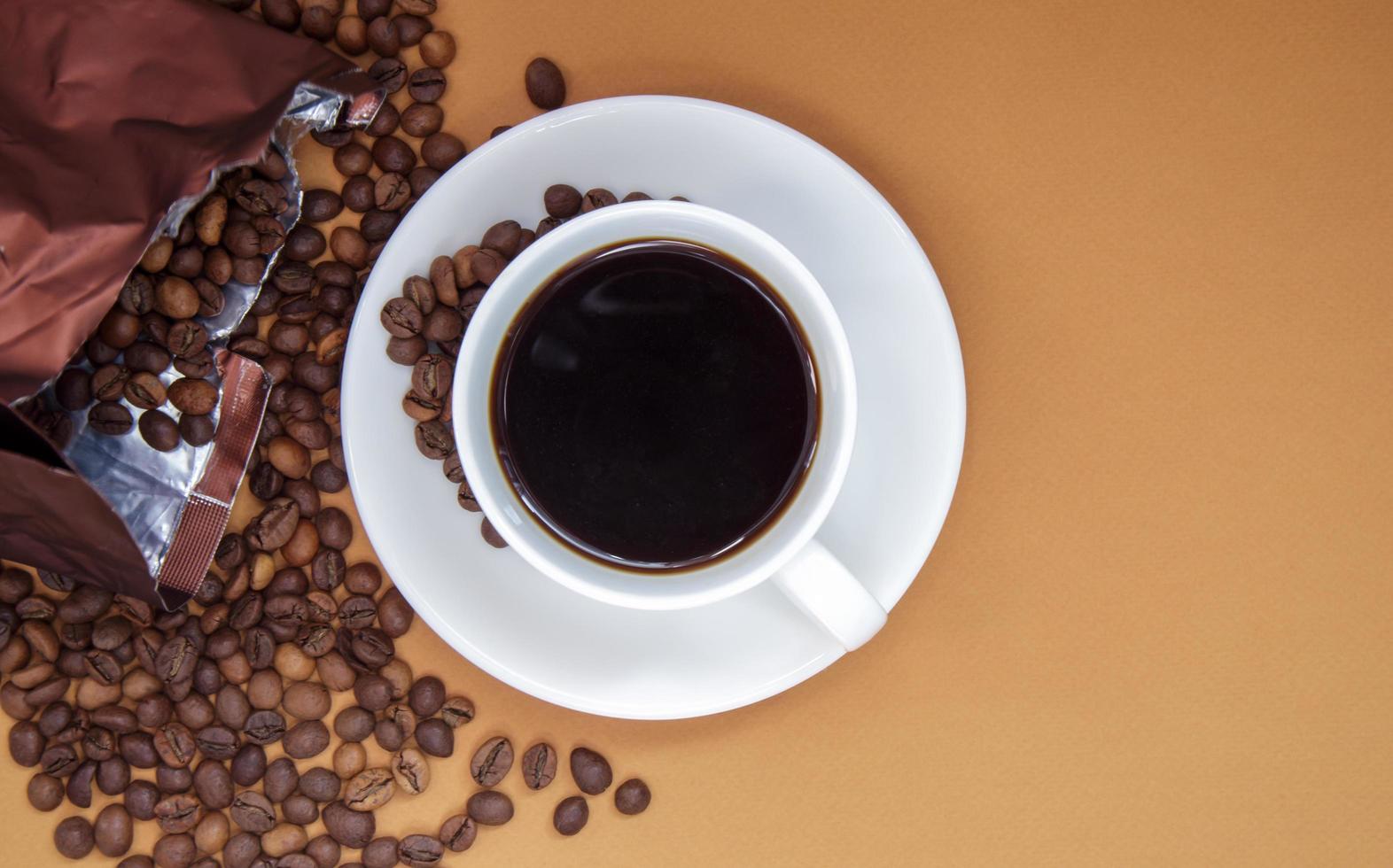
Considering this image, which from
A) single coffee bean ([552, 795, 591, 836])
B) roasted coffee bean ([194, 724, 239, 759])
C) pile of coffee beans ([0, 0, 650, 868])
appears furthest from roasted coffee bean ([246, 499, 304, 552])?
single coffee bean ([552, 795, 591, 836])

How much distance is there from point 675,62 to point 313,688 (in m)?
0.77

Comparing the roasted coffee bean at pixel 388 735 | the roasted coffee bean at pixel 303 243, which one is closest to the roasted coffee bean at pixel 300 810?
the roasted coffee bean at pixel 388 735

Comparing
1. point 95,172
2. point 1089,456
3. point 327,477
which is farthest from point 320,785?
point 1089,456

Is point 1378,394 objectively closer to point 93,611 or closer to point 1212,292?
point 1212,292

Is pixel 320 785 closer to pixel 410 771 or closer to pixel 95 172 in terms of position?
pixel 410 771

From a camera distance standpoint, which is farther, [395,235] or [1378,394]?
[1378,394]

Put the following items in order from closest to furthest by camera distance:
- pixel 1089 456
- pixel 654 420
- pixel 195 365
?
pixel 654 420 < pixel 195 365 < pixel 1089 456

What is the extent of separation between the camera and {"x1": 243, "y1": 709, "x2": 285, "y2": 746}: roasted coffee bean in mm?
1096

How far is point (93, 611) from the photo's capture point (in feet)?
3.55

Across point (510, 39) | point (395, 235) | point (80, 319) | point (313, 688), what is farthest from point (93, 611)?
point (510, 39)

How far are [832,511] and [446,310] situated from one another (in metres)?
0.40

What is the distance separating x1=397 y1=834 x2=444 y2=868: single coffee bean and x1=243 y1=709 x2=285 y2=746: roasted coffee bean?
0.60ft

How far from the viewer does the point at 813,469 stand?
2.82 ft

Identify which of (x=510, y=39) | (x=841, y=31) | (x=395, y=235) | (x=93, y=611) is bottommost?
(x=93, y=611)
